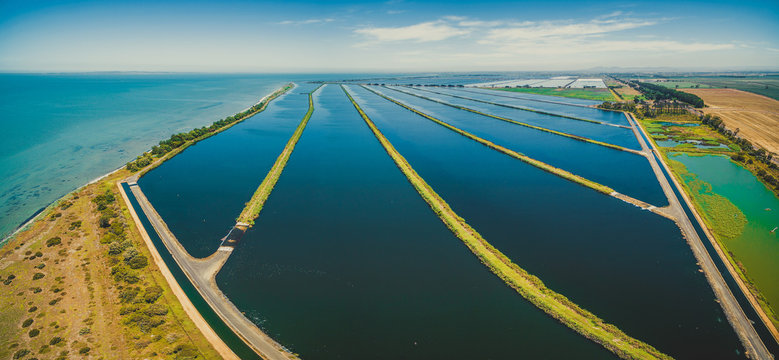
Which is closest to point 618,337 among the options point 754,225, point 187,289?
point 754,225

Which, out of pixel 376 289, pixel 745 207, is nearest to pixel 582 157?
pixel 745 207

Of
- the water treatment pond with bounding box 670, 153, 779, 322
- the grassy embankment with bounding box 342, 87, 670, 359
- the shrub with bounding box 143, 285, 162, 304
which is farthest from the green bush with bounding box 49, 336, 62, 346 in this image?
A: the water treatment pond with bounding box 670, 153, 779, 322

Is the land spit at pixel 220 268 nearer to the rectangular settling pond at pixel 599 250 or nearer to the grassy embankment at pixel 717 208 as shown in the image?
the rectangular settling pond at pixel 599 250

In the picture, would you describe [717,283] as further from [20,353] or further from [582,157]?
[20,353]

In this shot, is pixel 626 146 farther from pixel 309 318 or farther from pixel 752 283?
pixel 309 318

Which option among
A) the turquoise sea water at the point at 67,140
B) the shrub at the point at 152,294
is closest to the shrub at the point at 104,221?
the turquoise sea water at the point at 67,140

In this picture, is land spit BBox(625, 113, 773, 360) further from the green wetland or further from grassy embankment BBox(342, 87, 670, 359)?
grassy embankment BBox(342, 87, 670, 359)
